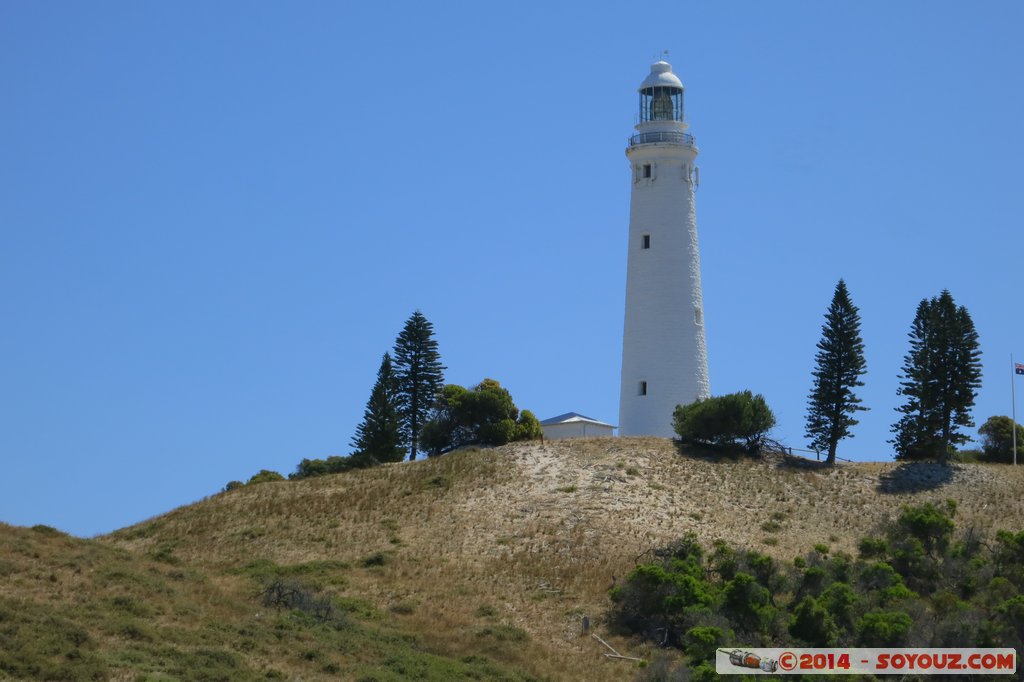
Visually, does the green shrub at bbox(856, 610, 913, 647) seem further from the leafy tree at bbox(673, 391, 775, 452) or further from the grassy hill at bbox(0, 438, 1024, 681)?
the leafy tree at bbox(673, 391, 775, 452)

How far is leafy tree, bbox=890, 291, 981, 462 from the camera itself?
197 ft

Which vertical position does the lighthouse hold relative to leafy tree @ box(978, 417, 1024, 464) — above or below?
above

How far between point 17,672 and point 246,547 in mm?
14994

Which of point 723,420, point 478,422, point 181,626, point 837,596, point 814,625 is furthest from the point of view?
point 478,422

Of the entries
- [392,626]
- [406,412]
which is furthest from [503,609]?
[406,412]

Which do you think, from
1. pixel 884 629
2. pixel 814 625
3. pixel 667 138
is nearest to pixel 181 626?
pixel 814 625

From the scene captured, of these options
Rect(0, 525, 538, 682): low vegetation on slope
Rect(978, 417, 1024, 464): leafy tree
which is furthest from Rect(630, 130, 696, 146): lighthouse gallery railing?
Rect(0, 525, 538, 682): low vegetation on slope

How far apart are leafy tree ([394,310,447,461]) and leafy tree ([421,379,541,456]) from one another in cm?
189

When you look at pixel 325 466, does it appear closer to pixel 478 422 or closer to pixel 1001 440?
pixel 478 422

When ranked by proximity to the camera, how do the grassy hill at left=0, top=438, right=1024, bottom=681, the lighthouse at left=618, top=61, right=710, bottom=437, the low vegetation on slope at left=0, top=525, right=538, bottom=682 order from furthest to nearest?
the lighthouse at left=618, top=61, right=710, bottom=437 → the grassy hill at left=0, top=438, right=1024, bottom=681 → the low vegetation on slope at left=0, top=525, right=538, bottom=682

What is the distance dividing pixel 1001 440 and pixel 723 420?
39.8 ft

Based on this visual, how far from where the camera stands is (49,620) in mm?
36812

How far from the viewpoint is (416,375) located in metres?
63.5

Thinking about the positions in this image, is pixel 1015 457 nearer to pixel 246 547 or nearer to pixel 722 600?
pixel 722 600
